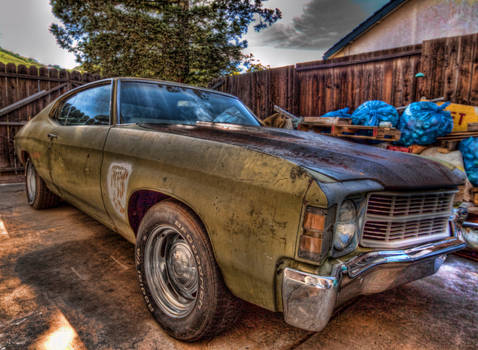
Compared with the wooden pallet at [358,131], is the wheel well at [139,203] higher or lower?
lower

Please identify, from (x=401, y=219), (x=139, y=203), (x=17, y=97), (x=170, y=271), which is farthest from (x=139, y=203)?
(x=17, y=97)

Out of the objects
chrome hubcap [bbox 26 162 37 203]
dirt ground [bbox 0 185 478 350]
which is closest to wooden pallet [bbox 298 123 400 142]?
dirt ground [bbox 0 185 478 350]

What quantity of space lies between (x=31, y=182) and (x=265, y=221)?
399cm

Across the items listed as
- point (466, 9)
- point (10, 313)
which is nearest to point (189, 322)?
point (10, 313)

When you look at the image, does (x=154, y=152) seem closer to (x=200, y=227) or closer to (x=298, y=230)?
(x=200, y=227)

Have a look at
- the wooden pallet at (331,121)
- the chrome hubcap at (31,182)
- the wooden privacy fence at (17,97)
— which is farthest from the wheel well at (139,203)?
the wooden privacy fence at (17,97)

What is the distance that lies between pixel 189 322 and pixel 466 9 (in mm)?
10728

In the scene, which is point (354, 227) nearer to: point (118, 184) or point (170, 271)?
point (170, 271)

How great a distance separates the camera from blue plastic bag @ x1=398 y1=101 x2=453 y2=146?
4.03 metres

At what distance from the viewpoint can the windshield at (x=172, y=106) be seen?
233 centimetres

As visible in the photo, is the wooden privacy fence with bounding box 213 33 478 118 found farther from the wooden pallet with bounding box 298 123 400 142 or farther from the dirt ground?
the dirt ground

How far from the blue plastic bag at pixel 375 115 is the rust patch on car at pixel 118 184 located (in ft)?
13.1

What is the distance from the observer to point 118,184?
1.96m

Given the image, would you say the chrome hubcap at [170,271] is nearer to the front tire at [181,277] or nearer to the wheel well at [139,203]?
the front tire at [181,277]
